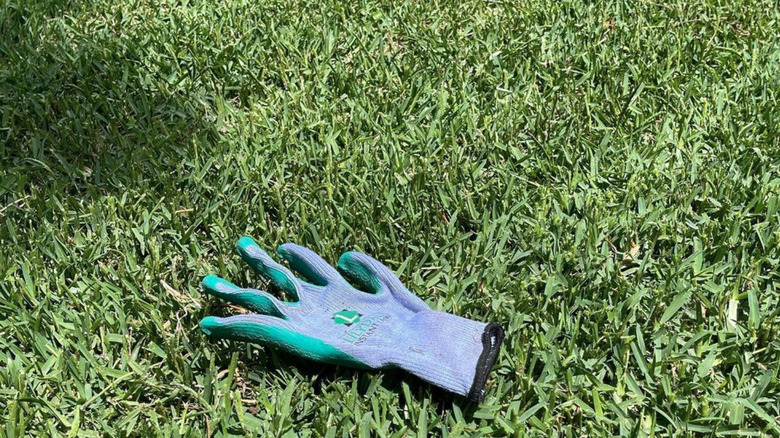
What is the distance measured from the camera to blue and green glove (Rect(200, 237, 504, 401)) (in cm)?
203

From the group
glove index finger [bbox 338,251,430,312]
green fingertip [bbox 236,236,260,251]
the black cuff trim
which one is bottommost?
the black cuff trim

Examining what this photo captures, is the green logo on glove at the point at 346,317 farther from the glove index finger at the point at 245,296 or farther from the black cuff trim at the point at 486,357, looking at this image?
the black cuff trim at the point at 486,357

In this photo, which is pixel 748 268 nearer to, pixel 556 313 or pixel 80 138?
pixel 556 313

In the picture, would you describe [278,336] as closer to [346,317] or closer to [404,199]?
[346,317]

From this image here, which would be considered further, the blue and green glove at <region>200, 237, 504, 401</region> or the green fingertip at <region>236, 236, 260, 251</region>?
the green fingertip at <region>236, 236, 260, 251</region>

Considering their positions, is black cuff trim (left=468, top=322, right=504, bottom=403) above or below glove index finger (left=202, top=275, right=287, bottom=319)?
below

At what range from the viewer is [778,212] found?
257 cm

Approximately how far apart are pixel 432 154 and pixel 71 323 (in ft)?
4.23

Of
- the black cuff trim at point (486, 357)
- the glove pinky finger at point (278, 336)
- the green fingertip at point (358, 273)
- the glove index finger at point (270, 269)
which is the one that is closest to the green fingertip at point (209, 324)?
the glove pinky finger at point (278, 336)

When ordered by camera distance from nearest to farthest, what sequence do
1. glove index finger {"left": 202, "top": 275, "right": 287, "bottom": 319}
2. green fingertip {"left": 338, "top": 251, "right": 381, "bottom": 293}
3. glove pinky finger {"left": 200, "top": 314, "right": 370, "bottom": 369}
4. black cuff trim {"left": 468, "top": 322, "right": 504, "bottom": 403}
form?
black cuff trim {"left": 468, "top": 322, "right": 504, "bottom": 403}, glove pinky finger {"left": 200, "top": 314, "right": 370, "bottom": 369}, glove index finger {"left": 202, "top": 275, "right": 287, "bottom": 319}, green fingertip {"left": 338, "top": 251, "right": 381, "bottom": 293}

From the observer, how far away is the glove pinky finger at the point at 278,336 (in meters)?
2.08

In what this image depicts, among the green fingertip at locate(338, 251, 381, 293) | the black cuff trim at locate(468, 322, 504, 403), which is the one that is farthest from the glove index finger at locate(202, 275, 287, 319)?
the black cuff trim at locate(468, 322, 504, 403)

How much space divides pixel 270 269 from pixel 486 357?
663 millimetres

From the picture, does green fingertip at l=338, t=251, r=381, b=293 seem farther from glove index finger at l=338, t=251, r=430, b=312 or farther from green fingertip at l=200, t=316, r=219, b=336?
green fingertip at l=200, t=316, r=219, b=336
